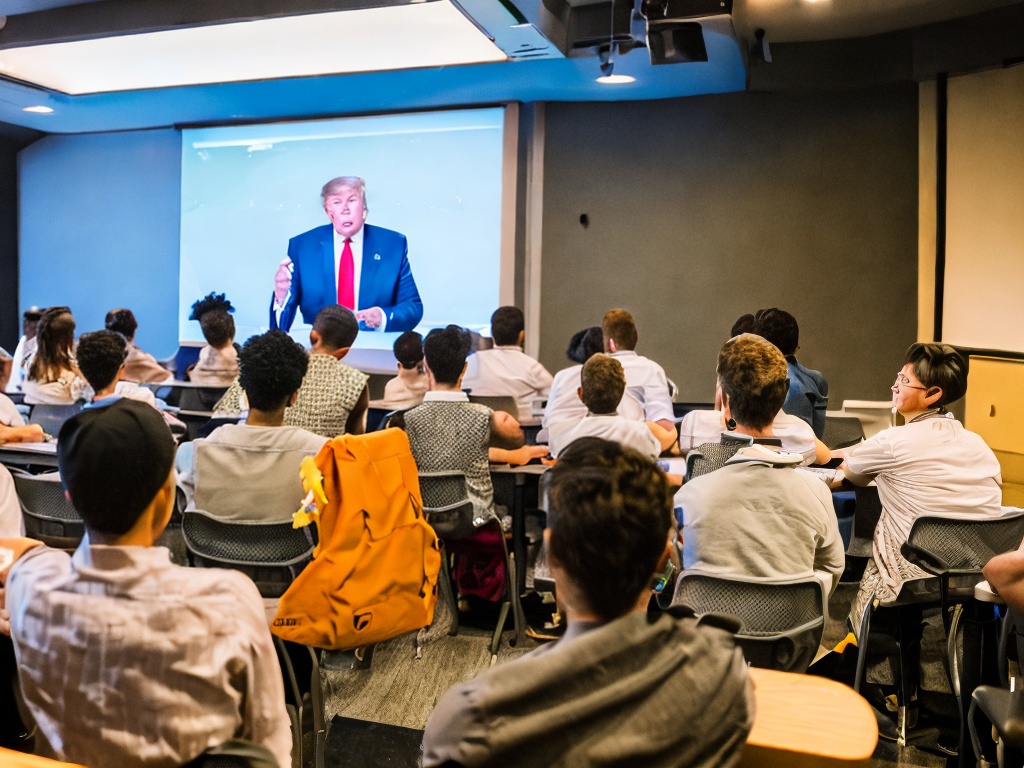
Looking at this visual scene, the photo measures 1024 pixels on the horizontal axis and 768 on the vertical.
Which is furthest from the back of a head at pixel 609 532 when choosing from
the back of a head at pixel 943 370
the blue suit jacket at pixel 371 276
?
the blue suit jacket at pixel 371 276

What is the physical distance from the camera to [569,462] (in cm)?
125

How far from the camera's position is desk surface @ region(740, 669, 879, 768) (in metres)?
1.23

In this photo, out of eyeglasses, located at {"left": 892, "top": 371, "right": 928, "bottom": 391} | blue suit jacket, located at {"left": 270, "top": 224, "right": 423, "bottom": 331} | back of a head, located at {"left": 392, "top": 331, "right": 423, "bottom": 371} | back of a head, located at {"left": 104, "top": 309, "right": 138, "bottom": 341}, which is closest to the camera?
eyeglasses, located at {"left": 892, "top": 371, "right": 928, "bottom": 391}

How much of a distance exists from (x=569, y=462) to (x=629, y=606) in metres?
0.21

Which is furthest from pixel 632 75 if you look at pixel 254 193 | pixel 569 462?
pixel 569 462

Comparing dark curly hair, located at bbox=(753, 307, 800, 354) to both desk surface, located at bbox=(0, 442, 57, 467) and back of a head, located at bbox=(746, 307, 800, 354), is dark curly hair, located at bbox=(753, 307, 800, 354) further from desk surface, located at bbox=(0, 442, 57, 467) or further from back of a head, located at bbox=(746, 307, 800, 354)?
desk surface, located at bbox=(0, 442, 57, 467)

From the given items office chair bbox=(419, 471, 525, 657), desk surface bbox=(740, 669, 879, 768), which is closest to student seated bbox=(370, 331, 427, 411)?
office chair bbox=(419, 471, 525, 657)

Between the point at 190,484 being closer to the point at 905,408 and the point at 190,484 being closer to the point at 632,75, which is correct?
the point at 905,408

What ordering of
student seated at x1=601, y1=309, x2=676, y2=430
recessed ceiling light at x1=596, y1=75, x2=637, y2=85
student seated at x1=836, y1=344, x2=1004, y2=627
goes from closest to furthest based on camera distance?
student seated at x1=836, y1=344, x2=1004, y2=627 < student seated at x1=601, y1=309, x2=676, y2=430 < recessed ceiling light at x1=596, y1=75, x2=637, y2=85

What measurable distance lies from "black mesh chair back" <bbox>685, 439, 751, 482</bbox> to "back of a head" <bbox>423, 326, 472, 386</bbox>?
1210 millimetres

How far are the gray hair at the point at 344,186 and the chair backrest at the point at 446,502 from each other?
5025 millimetres

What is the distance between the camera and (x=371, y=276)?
7.96 meters

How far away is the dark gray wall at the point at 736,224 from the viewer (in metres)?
6.87

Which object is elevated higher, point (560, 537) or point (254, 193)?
point (254, 193)
